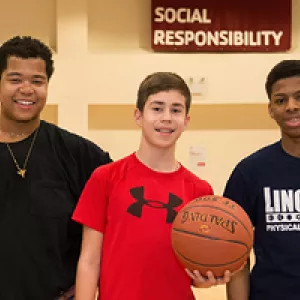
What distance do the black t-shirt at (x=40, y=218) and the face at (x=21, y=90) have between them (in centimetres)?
12

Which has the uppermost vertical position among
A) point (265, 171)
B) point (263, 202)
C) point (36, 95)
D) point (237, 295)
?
point (36, 95)

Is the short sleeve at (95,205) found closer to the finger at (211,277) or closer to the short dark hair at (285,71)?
the finger at (211,277)

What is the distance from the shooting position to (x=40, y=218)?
5.74ft

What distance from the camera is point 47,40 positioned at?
17.6 ft

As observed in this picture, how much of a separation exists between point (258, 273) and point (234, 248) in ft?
0.95

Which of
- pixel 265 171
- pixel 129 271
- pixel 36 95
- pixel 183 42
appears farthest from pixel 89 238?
pixel 183 42

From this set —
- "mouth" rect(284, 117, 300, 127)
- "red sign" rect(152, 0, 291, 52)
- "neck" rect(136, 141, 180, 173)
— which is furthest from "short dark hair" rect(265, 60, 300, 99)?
"red sign" rect(152, 0, 291, 52)

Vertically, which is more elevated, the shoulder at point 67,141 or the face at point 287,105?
the face at point 287,105

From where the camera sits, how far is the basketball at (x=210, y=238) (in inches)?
59.9

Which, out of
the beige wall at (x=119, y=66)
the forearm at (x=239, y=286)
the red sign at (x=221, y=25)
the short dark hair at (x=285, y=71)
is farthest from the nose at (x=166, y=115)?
the red sign at (x=221, y=25)

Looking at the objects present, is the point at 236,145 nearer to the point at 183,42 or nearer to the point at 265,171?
the point at 183,42

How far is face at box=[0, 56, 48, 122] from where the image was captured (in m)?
1.80

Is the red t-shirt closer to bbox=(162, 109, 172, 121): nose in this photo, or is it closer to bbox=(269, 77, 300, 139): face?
bbox=(162, 109, 172, 121): nose

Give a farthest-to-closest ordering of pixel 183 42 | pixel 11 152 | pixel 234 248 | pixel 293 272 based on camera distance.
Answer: pixel 183 42 → pixel 11 152 → pixel 293 272 → pixel 234 248
